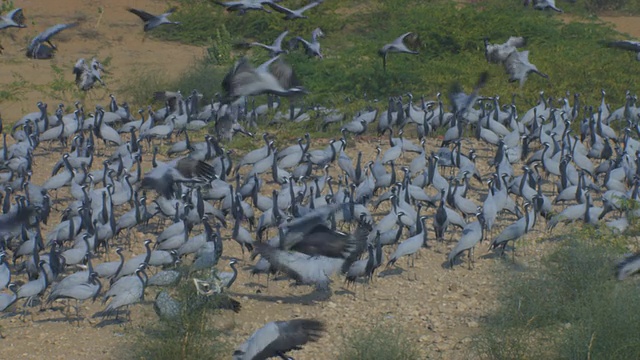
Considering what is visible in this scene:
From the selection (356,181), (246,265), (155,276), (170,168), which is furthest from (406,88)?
(155,276)

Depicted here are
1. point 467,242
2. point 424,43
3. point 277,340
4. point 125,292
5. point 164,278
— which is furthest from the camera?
point 424,43

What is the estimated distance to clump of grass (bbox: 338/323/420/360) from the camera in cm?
899

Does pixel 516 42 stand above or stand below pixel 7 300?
below

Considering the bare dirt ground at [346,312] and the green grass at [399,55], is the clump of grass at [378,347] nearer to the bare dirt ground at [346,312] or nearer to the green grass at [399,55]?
the bare dirt ground at [346,312]

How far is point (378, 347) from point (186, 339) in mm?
1590

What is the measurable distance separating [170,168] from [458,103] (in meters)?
5.29

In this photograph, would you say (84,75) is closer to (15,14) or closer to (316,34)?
(15,14)

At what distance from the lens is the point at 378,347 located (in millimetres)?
9055

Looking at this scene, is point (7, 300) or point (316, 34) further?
point (316, 34)

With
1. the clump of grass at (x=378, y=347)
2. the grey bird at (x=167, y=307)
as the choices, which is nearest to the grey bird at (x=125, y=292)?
the grey bird at (x=167, y=307)

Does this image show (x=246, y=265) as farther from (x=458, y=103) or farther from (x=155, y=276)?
(x=458, y=103)

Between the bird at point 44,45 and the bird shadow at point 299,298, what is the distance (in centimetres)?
894

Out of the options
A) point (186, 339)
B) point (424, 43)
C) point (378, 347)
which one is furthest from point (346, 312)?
point (424, 43)

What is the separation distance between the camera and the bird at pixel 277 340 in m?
8.92
